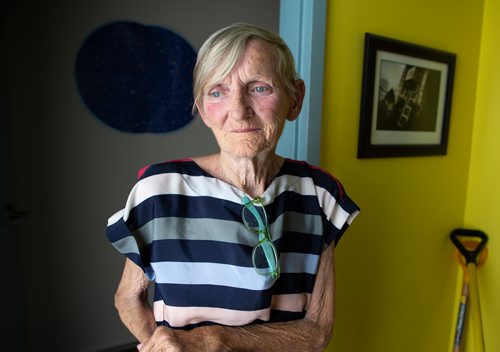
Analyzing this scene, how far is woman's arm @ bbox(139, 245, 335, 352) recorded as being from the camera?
66 cm

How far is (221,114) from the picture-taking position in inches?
27.2

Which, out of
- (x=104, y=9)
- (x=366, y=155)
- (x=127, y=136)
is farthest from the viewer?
(x=127, y=136)

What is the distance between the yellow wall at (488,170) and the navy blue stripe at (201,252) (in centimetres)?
135

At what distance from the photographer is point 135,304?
0.77 m

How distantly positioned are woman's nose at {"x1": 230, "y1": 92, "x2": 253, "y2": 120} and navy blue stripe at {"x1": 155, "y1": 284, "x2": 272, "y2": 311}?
13.3 inches

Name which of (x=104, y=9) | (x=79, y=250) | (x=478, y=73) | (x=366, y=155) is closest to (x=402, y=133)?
(x=366, y=155)

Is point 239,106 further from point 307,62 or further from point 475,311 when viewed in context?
point 475,311

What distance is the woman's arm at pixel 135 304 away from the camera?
762mm

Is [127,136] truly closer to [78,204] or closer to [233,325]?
[78,204]

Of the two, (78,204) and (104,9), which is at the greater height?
(104,9)

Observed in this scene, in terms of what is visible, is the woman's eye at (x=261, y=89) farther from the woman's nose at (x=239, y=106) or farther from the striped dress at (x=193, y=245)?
the striped dress at (x=193, y=245)

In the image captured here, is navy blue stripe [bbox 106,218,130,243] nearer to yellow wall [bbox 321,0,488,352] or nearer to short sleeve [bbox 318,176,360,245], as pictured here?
short sleeve [bbox 318,176,360,245]

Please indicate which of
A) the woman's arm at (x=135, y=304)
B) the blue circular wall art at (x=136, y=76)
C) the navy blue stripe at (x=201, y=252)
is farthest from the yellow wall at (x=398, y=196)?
the blue circular wall art at (x=136, y=76)

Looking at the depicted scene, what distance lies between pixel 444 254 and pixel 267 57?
1384mm
